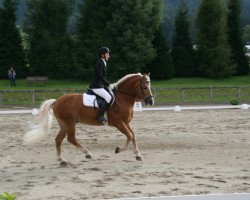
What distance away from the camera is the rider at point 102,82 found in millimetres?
9180

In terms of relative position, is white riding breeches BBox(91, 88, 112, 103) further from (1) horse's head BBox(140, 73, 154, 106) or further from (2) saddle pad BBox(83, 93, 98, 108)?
(1) horse's head BBox(140, 73, 154, 106)

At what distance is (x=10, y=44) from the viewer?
34219 mm

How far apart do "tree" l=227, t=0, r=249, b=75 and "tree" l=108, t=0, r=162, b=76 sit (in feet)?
20.1

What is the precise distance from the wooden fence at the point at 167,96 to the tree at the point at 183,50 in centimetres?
845

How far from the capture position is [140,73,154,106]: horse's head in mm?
9141

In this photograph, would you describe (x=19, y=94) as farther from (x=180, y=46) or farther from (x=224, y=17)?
(x=224, y=17)

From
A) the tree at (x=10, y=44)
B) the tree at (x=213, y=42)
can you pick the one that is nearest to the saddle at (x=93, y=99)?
the tree at (x=10, y=44)

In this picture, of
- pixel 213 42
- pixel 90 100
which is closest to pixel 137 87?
pixel 90 100

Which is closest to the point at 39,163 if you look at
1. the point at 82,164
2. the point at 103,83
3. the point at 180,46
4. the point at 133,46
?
the point at 82,164

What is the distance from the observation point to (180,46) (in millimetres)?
35562

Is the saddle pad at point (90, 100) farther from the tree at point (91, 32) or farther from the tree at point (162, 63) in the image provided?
the tree at point (162, 63)

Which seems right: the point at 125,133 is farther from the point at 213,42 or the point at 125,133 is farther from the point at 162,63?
the point at 213,42

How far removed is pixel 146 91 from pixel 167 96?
52.3 ft

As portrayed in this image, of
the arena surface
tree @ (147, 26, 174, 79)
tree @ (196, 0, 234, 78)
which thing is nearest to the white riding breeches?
the arena surface
